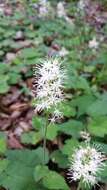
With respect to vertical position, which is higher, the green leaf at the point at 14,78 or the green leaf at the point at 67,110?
the green leaf at the point at 67,110

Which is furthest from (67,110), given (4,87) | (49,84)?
(49,84)

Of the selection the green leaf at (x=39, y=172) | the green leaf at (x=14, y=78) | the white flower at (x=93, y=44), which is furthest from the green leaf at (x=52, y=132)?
the white flower at (x=93, y=44)

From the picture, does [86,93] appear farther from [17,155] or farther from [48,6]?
[48,6]

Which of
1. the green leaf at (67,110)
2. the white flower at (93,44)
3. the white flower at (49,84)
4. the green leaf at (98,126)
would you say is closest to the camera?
the white flower at (49,84)

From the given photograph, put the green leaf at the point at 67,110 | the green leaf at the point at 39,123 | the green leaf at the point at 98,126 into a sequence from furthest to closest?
the green leaf at the point at 67,110 < the green leaf at the point at 39,123 < the green leaf at the point at 98,126

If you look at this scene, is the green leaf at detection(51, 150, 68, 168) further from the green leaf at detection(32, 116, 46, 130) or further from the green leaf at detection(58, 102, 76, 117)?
the green leaf at detection(58, 102, 76, 117)

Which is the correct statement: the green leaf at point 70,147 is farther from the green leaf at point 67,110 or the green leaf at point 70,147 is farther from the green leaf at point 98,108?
the green leaf at point 67,110

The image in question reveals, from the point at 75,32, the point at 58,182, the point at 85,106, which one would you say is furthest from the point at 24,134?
the point at 75,32
